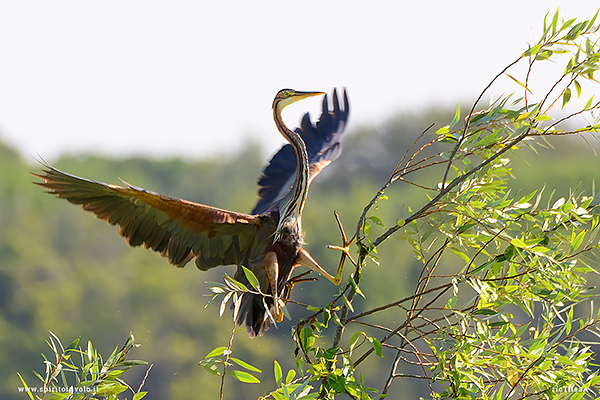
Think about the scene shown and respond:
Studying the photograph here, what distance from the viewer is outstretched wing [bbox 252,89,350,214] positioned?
149 inches

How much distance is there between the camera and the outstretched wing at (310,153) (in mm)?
3797

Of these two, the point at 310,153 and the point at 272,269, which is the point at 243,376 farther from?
the point at 310,153

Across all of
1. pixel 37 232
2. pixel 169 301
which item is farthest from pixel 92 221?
pixel 169 301

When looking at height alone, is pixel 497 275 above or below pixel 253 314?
above

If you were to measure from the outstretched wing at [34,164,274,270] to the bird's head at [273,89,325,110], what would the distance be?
1.93 feet

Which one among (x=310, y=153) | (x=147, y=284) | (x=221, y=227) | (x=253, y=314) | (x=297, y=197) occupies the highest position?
(x=310, y=153)

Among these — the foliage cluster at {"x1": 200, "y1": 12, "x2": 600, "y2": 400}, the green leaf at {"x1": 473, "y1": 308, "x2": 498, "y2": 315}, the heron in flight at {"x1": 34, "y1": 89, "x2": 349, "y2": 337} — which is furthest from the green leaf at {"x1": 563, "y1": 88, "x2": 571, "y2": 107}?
the heron in flight at {"x1": 34, "y1": 89, "x2": 349, "y2": 337}

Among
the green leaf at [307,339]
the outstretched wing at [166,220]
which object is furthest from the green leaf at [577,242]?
the outstretched wing at [166,220]

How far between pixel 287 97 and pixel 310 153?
36.1 inches

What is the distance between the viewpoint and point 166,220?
9.05ft

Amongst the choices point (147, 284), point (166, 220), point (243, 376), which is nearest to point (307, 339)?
point (243, 376)

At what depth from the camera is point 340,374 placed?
187cm

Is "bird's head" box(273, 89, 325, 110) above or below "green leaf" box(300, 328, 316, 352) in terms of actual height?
above

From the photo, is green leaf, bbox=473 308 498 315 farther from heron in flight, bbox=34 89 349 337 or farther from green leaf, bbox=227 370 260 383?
heron in flight, bbox=34 89 349 337
